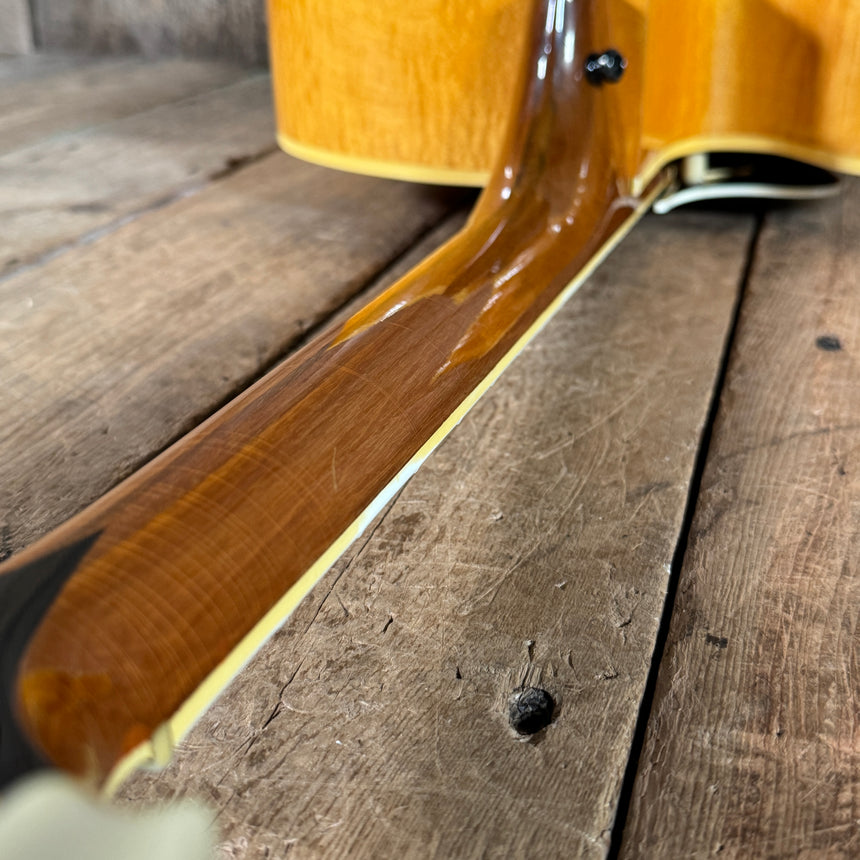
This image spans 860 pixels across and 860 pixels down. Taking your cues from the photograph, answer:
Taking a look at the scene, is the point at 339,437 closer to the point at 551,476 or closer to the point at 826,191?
the point at 551,476

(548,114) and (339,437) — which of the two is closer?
(339,437)

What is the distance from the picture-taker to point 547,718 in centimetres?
29

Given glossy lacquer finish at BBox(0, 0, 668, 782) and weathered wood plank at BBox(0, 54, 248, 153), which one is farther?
weathered wood plank at BBox(0, 54, 248, 153)

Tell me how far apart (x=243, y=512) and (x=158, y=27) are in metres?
1.15

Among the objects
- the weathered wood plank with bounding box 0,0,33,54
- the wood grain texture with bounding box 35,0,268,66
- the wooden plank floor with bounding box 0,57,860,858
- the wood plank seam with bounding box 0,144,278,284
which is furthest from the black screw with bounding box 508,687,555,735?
the weathered wood plank with bounding box 0,0,33,54

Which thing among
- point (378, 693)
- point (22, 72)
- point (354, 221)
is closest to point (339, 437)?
point (378, 693)

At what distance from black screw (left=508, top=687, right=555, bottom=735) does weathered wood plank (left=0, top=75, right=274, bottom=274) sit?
1.42 feet

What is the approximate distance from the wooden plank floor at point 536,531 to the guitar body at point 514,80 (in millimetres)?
64

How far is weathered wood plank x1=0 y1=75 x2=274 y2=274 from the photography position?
665 millimetres

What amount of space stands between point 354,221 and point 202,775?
0.47 metres

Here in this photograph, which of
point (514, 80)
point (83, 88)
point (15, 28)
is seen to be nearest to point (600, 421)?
point (514, 80)

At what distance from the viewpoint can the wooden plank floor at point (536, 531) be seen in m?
0.26

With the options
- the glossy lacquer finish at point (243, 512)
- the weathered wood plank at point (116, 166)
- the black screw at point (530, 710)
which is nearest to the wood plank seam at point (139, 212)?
the weathered wood plank at point (116, 166)

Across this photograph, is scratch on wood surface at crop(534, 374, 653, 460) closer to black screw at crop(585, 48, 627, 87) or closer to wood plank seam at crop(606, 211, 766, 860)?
wood plank seam at crop(606, 211, 766, 860)
